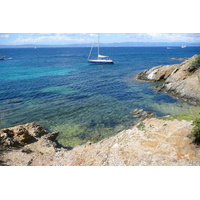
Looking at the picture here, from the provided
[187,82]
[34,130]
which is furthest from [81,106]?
[187,82]

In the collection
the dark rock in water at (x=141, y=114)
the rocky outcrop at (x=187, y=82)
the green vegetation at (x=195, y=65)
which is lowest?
the dark rock in water at (x=141, y=114)

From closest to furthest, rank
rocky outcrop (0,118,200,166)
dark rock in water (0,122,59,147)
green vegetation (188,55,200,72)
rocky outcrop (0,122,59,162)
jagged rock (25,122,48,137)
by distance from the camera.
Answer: rocky outcrop (0,118,200,166) → rocky outcrop (0,122,59,162) → dark rock in water (0,122,59,147) → jagged rock (25,122,48,137) → green vegetation (188,55,200,72)

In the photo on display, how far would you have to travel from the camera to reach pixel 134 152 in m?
11.3

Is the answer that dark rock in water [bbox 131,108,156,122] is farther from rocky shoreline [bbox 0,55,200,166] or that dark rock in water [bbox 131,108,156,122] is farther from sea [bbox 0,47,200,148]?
rocky shoreline [bbox 0,55,200,166]

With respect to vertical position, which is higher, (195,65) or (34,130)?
(195,65)

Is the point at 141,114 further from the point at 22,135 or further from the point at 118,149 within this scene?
the point at 22,135

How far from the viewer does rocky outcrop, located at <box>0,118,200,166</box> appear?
9961mm

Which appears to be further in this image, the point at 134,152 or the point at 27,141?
the point at 27,141

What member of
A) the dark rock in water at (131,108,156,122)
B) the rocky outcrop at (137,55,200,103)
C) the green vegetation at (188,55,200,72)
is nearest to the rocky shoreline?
the dark rock in water at (131,108,156,122)

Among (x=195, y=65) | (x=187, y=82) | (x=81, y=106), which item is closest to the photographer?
(x=81, y=106)

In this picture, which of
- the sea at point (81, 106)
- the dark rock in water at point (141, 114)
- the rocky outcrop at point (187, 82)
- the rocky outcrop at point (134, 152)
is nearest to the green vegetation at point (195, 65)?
A: the rocky outcrop at point (187, 82)

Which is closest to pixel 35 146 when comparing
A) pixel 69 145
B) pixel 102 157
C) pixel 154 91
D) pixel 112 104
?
pixel 69 145

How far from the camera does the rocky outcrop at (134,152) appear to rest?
32.7 feet

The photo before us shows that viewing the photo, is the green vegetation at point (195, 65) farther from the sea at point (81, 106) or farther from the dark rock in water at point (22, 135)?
the dark rock in water at point (22, 135)
